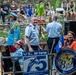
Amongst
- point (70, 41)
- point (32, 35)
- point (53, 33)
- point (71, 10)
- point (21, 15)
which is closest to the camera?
point (70, 41)

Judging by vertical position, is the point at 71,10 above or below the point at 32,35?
below

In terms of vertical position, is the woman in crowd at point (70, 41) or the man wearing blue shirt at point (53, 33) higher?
the woman in crowd at point (70, 41)

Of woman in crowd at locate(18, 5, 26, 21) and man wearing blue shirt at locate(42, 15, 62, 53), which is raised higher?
man wearing blue shirt at locate(42, 15, 62, 53)

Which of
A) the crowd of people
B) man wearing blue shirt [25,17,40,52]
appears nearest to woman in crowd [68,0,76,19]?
the crowd of people

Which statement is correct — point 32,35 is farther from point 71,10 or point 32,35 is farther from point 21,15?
point 21,15

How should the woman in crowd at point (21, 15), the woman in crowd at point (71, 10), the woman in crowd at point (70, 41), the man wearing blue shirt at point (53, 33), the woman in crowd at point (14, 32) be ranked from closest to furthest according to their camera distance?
the woman in crowd at point (70, 41) < the woman in crowd at point (14, 32) < the man wearing blue shirt at point (53, 33) < the woman in crowd at point (71, 10) < the woman in crowd at point (21, 15)

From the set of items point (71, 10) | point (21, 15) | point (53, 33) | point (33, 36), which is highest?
point (33, 36)

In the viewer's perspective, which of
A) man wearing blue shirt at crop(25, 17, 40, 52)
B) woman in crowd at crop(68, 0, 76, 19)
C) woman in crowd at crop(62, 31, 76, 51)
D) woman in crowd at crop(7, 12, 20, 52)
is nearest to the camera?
woman in crowd at crop(62, 31, 76, 51)

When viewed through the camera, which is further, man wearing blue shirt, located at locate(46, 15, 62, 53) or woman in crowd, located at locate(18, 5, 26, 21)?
woman in crowd, located at locate(18, 5, 26, 21)

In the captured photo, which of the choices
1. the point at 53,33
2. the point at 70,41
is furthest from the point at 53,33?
the point at 70,41

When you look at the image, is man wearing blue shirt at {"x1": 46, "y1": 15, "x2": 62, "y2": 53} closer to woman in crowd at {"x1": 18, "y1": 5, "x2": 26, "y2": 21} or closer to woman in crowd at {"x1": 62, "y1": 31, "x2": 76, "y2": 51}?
woman in crowd at {"x1": 62, "y1": 31, "x2": 76, "y2": 51}

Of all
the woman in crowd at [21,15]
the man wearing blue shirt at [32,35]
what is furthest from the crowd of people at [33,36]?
the woman in crowd at [21,15]

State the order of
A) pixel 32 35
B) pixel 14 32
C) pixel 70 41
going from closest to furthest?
pixel 70 41 → pixel 32 35 → pixel 14 32

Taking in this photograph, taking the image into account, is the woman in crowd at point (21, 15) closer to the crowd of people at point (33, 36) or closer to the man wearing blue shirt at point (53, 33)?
the crowd of people at point (33, 36)
